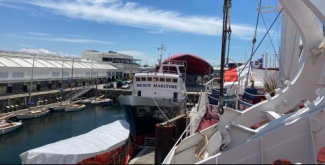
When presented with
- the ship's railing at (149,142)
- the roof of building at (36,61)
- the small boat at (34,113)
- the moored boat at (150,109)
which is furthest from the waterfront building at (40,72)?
the ship's railing at (149,142)

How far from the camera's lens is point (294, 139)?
585 cm

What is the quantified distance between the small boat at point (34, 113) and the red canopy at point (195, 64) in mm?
20227

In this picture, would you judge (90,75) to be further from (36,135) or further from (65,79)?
(36,135)

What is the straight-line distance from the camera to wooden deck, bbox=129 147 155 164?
11955 mm

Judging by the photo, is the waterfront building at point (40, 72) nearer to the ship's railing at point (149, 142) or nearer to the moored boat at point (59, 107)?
the moored boat at point (59, 107)

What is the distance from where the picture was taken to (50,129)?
85.7 ft

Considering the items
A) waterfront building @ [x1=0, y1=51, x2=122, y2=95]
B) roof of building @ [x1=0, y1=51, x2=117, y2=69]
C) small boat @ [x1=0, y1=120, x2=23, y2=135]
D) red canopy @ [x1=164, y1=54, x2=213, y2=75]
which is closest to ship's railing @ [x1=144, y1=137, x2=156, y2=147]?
small boat @ [x1=0, y1=120, x2=23, y2=135]

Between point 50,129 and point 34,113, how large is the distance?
5121 millimetres

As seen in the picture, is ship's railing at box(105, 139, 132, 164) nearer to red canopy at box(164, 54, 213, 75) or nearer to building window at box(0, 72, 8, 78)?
building window at box(0, 72, 8, 78)

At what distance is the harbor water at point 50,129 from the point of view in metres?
19.5

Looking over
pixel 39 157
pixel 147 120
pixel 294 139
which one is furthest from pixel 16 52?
pixel 294 139

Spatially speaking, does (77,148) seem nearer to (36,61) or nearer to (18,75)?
(18,75)

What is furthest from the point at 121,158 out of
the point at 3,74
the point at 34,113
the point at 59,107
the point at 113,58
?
the point at 113,58

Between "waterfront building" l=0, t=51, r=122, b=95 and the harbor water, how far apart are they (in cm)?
690
